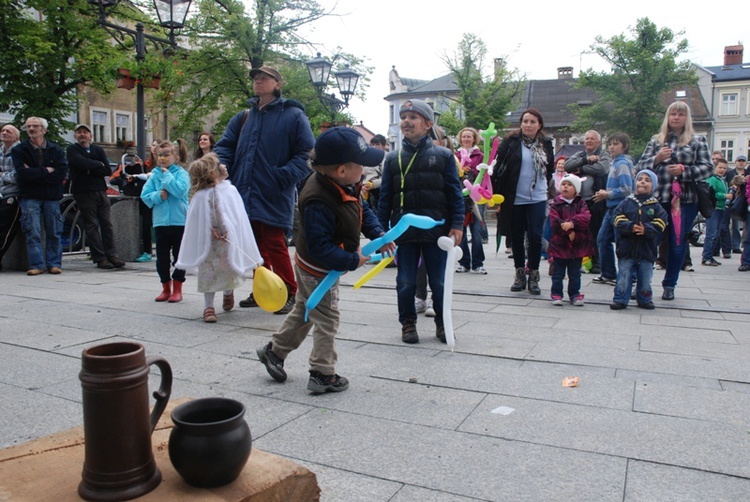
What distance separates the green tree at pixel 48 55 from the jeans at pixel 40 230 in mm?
14666

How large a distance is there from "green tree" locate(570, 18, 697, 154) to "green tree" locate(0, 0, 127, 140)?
33179 mm

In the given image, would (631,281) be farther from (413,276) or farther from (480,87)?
(480,87)

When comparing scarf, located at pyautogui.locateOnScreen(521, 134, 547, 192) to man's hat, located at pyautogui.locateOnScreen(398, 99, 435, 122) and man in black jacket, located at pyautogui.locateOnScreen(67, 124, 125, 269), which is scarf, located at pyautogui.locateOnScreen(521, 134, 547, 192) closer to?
man's hat, located at pyautogui.locateOnScreen(398, 99, 435, 122)

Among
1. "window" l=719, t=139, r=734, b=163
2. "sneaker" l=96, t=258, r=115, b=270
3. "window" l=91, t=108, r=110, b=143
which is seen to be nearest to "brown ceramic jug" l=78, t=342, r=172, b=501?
"sneaker" l=96, t=258, r=115, b=270

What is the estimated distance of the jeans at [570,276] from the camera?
700 cm

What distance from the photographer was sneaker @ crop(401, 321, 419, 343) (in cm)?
526

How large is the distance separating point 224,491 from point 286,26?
26.3 m

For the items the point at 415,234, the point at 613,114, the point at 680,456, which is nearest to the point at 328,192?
the point at 415,234

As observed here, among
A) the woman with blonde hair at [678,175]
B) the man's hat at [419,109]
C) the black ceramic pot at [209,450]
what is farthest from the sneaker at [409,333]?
the woman with blonde hair at [678,175]

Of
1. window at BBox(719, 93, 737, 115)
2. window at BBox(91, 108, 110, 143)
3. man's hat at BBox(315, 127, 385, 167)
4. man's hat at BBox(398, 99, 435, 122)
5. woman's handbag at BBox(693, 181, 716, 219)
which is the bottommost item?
woman's handbag at BBox(693, 181, 716, 219)

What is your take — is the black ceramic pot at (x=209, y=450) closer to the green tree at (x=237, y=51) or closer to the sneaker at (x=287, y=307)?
the sneaker at (x=287, y=307)

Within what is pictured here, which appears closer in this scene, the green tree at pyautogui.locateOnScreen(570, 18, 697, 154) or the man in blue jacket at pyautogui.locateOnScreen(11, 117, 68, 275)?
the man in blue jacket at pyautogui.locateOnScreen(11, 117, 68, 275)

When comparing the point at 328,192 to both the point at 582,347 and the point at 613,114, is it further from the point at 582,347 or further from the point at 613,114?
the point at 613,114

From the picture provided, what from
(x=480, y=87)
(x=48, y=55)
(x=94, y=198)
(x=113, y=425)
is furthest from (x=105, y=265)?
(x=480, y=87)
